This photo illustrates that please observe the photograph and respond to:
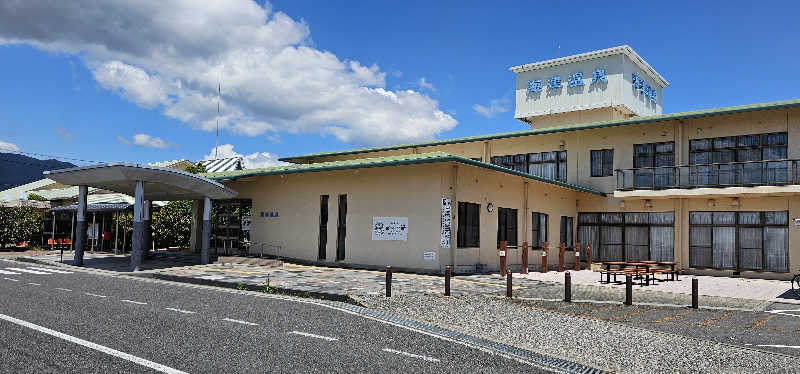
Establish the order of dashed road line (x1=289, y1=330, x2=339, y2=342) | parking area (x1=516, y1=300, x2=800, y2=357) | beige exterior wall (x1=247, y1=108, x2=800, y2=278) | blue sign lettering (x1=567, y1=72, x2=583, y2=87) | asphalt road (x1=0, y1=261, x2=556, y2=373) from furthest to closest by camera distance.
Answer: blue sign lettering (x1=567, y1=72, x2=583, y2=87) → beige exterior wall (x1=247, y1=108, x2=800, y2=278) → parking area (x1=516, y1=300, x2=800, y2=357) → dashed road line (x1=289, y1=330, x2=339, y2=342) → asphalt road (x1=0, y1=261, x2=556, y2=373)

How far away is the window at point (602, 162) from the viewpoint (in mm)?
26078

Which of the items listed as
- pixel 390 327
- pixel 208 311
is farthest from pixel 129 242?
pixel 390 327

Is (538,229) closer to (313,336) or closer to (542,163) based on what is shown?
(542,163)

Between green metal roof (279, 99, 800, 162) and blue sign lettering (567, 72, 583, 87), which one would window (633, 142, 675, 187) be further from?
blue sign lettering (567, 72, 583, 87)

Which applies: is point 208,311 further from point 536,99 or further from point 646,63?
point 646,63

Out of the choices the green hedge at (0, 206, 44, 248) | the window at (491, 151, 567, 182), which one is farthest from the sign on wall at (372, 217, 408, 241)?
the green hedge at (0, 206, 44, 248)

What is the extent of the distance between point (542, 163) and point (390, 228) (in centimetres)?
1052

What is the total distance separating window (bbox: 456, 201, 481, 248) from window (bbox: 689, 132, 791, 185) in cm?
936

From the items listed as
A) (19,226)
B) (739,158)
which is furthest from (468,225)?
(19,226)

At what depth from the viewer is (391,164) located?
19.6 meters

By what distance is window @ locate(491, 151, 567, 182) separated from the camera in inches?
1077

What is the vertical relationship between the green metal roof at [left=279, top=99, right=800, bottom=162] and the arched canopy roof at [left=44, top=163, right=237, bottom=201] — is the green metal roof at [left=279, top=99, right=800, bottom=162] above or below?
above

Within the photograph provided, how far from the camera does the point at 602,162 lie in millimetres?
26344

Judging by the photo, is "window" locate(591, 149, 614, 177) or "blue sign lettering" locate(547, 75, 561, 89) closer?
"window" locate(591, 149, 614, 177)
